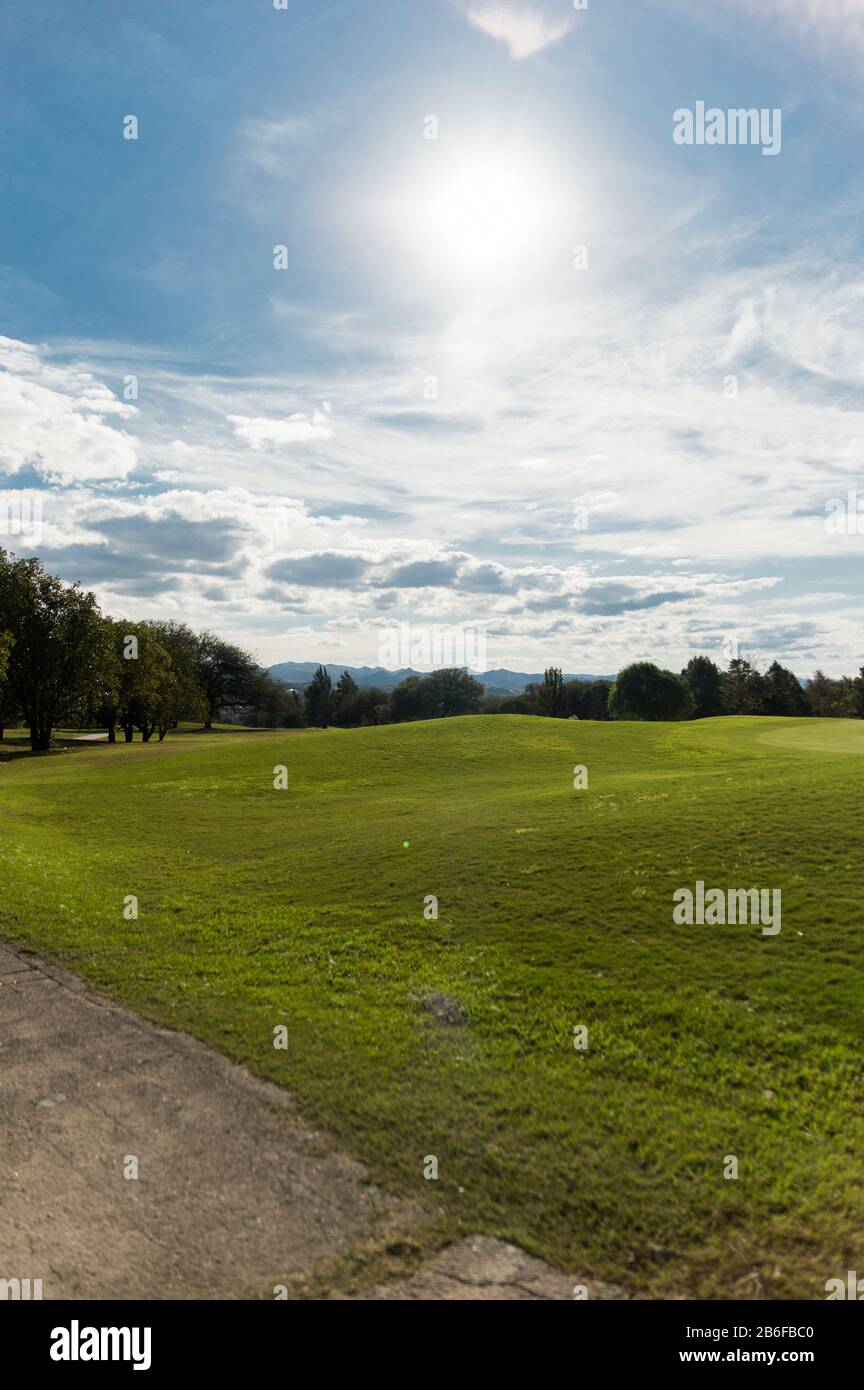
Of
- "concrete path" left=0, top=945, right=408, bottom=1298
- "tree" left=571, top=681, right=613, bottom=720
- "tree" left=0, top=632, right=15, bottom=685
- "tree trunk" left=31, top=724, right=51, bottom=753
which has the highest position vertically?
"tree" left=0, top=632, right=15, bottom=685

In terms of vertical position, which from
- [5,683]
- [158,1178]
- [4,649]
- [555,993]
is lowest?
[158,1178]

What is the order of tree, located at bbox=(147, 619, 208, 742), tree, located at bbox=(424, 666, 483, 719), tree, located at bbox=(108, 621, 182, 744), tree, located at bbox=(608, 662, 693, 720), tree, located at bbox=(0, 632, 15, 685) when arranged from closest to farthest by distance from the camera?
tree, located at bbox=(0, 632, 15, 685), tree, located at bbox=(108, 621, 182, 744), tree, located at bbox=(147, 619, 208, 742), tree, located at bbox=(608, 662, 693, 720), tree, located at bbox=(424, 666, 483, 719)

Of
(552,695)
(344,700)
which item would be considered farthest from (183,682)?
(344,700)

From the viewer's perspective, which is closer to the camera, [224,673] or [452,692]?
[224,673]

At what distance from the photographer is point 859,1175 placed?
25.0ft

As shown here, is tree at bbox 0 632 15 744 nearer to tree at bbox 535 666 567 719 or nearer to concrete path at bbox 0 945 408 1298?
concrete path at bbox 0 945 408 1298

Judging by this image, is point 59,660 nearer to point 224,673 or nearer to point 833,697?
point 224,673

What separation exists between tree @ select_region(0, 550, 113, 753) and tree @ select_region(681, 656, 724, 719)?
11414 cm

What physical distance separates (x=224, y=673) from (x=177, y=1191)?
13294 centimetres

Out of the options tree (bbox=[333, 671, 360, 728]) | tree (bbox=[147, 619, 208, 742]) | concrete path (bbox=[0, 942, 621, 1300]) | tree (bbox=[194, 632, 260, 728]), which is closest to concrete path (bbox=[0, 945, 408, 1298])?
concrete path (bbox=[0, 942, 621, 1300])

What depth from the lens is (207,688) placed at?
133875mm

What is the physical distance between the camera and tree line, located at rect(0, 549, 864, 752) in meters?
71.4
